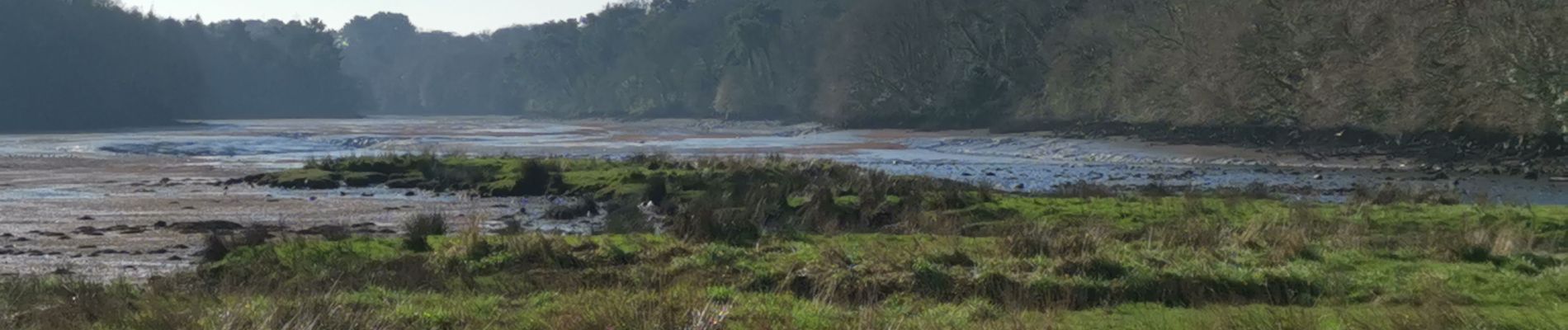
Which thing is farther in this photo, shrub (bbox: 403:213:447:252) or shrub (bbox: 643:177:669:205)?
shrub (bbox: 643:177:669:205)

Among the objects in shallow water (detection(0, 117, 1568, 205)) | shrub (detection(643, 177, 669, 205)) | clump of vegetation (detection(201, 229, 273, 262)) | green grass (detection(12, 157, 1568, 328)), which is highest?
green grass (detection(12, 157, 1568, 328))

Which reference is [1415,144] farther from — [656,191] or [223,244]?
[223,244]

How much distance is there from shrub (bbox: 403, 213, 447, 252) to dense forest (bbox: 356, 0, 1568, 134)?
29.9 metres

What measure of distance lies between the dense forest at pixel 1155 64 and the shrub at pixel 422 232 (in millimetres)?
29944

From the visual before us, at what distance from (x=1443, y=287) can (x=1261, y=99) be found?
1899 inches

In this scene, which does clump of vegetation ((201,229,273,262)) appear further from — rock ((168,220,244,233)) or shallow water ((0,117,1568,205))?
shallow water ((0,117,1568,205))

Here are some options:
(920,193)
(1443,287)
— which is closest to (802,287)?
(1443,287)

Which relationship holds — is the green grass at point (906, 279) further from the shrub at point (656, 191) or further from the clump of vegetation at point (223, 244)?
the shrub at point (656, 191)

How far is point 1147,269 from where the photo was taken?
13727mm

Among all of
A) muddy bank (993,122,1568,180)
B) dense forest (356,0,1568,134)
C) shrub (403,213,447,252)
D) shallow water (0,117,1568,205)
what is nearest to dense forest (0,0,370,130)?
shallow water (0,117,1568,205)

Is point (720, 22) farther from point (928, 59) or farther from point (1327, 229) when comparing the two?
point (1327, 229)

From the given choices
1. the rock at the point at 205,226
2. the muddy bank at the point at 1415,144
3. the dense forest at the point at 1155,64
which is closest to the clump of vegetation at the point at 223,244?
the rock at the point at 205,226

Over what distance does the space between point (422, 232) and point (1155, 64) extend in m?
52.1

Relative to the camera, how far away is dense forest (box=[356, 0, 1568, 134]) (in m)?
43.0
